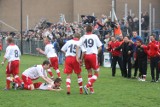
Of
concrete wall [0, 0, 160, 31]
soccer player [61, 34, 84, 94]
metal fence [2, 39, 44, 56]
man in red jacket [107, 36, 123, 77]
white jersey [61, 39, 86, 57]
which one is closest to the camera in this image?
soccer player [61, 34, 84, 94]

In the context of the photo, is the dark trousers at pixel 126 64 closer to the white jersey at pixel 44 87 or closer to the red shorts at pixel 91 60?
the white jersey at pixel 44 87

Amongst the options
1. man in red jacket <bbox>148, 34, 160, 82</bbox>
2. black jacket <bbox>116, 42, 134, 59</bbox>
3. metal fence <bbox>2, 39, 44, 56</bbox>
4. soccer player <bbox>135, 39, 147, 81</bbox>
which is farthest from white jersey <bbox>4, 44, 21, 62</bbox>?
metal fence <bbox>2, 39, 44, 56</bbox>

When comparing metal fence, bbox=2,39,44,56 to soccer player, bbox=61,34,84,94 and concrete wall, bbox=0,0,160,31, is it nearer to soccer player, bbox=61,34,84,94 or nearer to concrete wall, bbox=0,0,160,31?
concrete wall, bbox=0,0,160,31

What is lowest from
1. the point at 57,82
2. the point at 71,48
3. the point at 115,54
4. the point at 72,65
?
the point at 57,82

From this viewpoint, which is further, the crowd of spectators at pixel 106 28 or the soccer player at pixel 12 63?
the crowd of spectators at pixel 106 28

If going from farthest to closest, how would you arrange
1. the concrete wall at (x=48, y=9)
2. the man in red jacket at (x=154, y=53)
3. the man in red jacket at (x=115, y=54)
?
the concrete wall at (x=48, y=9) → the man in red jacket at (x=115, y=54) → the man in red jacket at (x=154, y=53)

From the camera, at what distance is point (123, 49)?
24.0 m

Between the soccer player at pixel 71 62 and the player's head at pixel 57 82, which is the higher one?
the soccer player at pixel 71 62

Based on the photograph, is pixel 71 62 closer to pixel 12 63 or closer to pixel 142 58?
pixel 12 63

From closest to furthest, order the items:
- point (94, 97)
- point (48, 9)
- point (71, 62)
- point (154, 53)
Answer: point (94, 97)
point (71, 62)
point (154, 53)
point (48, 9)

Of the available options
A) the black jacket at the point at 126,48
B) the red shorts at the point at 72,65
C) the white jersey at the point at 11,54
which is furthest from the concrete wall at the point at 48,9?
the red shorts at the point at 72,65

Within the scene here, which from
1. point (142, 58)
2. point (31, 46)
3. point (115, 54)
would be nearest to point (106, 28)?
point (115, 54)

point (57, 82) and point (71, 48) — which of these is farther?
point (57, 82)

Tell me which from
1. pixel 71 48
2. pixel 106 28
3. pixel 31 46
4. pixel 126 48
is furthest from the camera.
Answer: pixel 31 46
